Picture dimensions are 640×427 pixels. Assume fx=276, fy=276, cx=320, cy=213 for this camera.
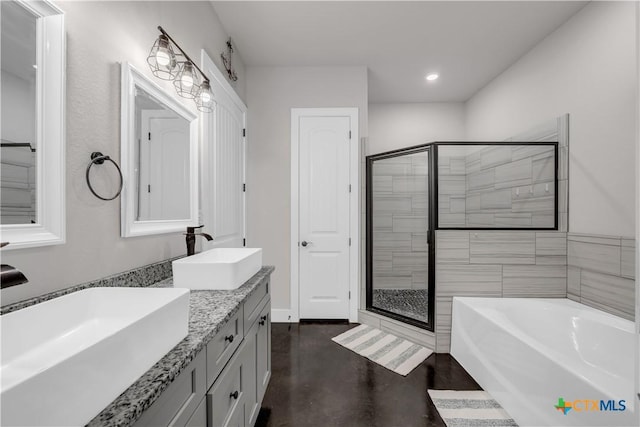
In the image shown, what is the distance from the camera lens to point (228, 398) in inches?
42.2

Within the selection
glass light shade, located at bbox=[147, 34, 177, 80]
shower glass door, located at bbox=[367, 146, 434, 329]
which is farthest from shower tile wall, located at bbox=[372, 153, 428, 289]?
glass light shade, located at bbox=[147, 34, 177, 80]

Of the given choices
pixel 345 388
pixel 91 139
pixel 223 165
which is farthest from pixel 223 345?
pixel 223 165

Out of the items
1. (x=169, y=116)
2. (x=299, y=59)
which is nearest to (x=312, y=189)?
(x=299, y=59)

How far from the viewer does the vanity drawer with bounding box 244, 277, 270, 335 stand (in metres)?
1.31

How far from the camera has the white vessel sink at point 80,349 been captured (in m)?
0.39

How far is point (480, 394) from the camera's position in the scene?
1870mm

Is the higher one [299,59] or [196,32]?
[299,59]

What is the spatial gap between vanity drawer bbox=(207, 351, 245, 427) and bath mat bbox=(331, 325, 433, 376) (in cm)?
138

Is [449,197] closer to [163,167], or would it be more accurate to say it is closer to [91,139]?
[163,167]

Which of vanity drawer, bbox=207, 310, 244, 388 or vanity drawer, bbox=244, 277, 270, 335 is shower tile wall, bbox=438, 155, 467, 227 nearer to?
vanity drawer, bbox=244, 277, 270, 335

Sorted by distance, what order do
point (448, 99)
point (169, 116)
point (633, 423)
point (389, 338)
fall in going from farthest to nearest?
point (448, 99)
point (389, 338)
point (169, 116)
point (633, 423)

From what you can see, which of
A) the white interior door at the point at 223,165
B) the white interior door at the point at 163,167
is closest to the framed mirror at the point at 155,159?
the white interior door at the point at 163,167

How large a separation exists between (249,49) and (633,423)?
352 cm

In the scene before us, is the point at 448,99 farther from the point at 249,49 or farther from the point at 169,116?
the point at 169,116
